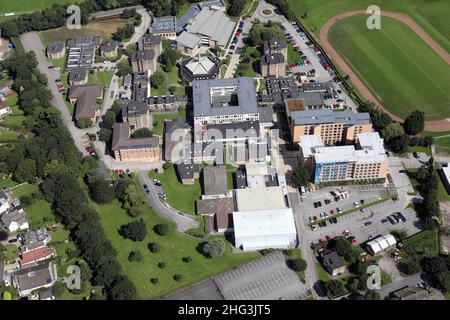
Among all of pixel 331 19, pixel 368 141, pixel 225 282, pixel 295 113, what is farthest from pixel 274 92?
pixel 225 282

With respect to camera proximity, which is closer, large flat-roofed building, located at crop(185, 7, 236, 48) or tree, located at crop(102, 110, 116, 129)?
tree, located at crop(102, 110, 116, 129)

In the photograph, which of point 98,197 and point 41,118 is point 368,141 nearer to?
point 98,197

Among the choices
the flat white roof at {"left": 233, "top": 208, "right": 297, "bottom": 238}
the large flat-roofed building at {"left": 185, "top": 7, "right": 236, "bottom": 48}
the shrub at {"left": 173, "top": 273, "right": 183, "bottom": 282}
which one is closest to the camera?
the shrub at {"left": 173, "top": 273, "right": 183, "bottom": 282}

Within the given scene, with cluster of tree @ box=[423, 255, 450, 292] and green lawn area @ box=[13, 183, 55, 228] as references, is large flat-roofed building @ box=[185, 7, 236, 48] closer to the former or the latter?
green lawn area @ box=[13, 183, 55, 228]

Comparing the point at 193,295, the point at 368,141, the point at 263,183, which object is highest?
the point at 368,141

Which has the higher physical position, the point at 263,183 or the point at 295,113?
the point at 295,113

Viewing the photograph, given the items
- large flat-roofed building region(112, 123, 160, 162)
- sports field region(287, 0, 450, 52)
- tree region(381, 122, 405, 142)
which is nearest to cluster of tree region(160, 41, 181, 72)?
large flat-roofed building region(112, 123, 160, 162)
